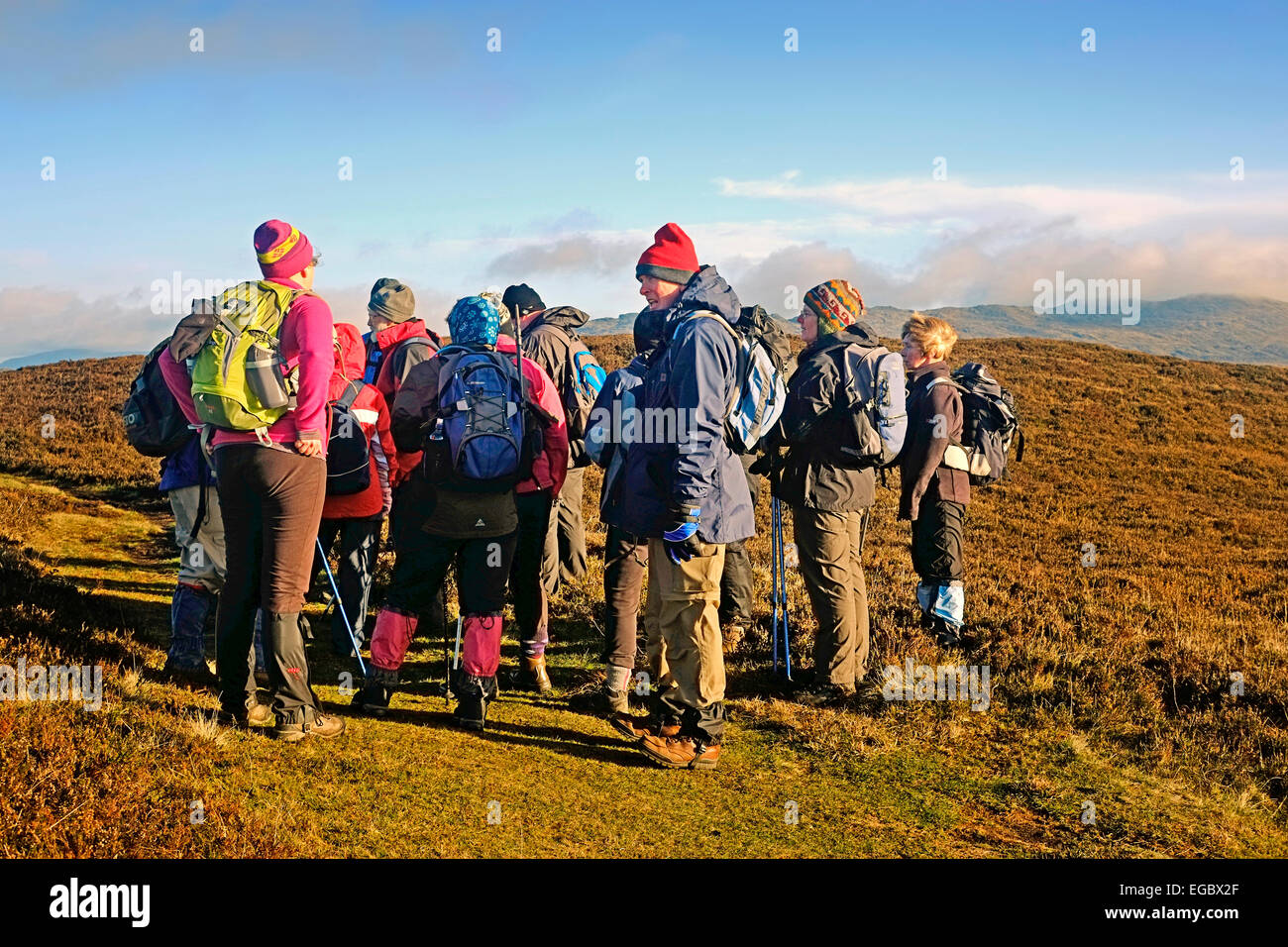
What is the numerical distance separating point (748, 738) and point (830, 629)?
100 cm

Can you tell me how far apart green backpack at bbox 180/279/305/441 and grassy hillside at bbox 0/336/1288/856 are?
62.0 inches

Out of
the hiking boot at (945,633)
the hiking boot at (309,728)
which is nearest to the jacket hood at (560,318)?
the hiking boot at (309,728)

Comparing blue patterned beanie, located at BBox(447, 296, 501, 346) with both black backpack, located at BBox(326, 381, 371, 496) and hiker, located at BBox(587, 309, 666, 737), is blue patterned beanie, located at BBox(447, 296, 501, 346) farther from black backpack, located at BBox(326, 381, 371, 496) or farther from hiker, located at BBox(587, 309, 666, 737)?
black backpack, located at BBox(326, 381, 371, 496)

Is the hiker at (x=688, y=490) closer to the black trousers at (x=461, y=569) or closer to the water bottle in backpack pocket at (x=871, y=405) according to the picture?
the black trousers at (x=461, y=569)

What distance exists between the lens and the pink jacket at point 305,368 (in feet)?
14.8

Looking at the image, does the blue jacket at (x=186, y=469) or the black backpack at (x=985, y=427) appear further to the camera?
the black backpack at (x=985, y=427)

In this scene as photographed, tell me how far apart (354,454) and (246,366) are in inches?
58.5

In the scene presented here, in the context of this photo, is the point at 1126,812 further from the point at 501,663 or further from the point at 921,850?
the point at 501,663

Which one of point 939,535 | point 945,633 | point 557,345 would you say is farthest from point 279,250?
point 945,633

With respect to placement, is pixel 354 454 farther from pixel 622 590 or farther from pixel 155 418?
pixel 622 590

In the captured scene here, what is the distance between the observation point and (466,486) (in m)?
5.15

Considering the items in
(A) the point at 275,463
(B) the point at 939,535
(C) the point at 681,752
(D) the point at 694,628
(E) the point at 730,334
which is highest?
(E) the point at 730,334

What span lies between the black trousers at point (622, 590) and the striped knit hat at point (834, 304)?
1.91m
